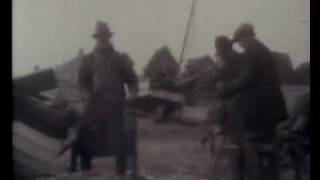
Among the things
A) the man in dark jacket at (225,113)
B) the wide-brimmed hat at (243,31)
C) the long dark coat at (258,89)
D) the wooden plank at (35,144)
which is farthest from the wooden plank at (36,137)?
the wide-brimmed hat at (243,31)

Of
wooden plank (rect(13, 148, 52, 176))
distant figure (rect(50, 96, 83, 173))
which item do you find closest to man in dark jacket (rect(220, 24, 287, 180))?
distant figure (rect(50, 96, 83, 173))

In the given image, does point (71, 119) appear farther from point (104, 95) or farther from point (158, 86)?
point (158, 86)

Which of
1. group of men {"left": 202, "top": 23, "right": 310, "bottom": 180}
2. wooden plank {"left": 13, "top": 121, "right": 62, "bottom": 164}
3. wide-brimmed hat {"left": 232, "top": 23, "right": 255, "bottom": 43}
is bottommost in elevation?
wooden plank {"left": 13, "top": 121, "right": 62, "bottom": 164}

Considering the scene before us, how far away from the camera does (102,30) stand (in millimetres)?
3635

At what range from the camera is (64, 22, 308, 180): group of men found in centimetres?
364

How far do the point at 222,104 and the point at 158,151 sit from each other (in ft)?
1.29

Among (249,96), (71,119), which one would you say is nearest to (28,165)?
(71,119)

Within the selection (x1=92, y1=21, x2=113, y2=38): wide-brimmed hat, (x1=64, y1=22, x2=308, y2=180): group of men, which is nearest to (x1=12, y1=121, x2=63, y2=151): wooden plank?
(x1=64, y1=22, x2=308, y2=180): group of men

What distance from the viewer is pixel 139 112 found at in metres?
3.65

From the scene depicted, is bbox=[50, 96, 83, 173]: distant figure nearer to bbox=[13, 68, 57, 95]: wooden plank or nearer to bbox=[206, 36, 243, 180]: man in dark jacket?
bbox=[13, 68, 57, 95]: wooden plank

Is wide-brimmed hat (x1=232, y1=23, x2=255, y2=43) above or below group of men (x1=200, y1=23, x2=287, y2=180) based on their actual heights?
above

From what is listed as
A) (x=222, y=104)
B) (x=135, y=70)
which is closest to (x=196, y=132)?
(x=222, y=104)

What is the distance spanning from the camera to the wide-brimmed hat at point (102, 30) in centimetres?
363
